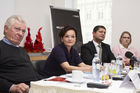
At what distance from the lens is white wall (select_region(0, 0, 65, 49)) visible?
3.21 metres

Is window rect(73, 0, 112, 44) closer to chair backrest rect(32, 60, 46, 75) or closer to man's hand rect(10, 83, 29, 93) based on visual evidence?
chair backrest rect(32, 60, 46, 75)

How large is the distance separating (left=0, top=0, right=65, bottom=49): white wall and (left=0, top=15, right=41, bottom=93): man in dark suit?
1.32 metres

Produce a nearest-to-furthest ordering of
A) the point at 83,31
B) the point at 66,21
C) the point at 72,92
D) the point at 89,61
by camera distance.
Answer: the point at 72,92 → the point at 89,61 → the point at 66,21 → the point at 83,31

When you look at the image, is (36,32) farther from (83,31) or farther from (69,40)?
(69,40)

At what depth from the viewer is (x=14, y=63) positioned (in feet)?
5.83

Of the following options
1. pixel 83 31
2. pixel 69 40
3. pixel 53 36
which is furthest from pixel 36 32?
pixel 69 40

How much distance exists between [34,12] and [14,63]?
86.1 inches

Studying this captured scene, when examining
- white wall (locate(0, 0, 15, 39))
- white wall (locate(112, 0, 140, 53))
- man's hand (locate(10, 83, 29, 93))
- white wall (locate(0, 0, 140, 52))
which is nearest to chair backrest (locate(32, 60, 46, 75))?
man's hand (locate(10, 83, 29, 93))

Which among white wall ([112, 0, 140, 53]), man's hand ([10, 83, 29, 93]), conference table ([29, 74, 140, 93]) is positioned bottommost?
man's hand ([10, 83, 29, 93])

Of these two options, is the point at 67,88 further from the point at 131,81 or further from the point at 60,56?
the point at 60,56

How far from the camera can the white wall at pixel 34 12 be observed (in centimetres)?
321

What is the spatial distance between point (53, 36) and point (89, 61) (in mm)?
1278

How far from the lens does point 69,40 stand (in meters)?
2.27

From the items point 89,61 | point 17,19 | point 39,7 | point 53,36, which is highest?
point 39,7
